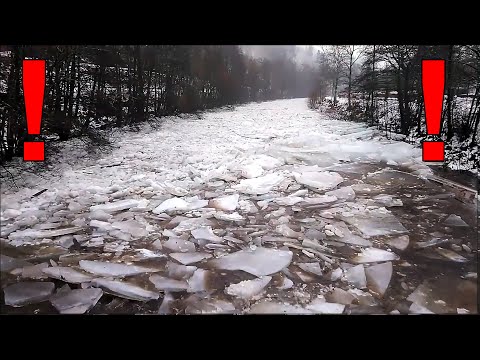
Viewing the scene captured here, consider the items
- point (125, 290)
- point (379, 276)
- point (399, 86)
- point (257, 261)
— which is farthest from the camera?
point (399, 86)

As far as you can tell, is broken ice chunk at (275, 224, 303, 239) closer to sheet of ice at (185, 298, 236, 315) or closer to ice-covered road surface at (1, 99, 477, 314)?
ice-covered road surface at (1, 99, 477, 314)

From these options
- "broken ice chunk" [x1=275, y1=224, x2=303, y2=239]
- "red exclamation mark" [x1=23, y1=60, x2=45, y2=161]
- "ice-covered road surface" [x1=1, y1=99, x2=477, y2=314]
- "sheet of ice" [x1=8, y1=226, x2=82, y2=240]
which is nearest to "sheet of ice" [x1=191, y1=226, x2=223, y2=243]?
"ice-covered road surface" [x1=1, y1=99, x2=477, y2=314]

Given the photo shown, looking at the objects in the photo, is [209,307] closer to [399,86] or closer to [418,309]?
[418,309]

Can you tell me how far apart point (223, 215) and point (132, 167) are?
103 centimetres

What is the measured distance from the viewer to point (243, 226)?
6.20 feet

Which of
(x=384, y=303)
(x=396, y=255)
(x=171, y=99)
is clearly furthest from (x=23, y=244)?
(x=396, y=255)

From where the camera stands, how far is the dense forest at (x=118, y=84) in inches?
65.1

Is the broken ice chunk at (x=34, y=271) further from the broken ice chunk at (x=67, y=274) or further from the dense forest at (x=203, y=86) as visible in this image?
the dense forest at (x=203, y=86)

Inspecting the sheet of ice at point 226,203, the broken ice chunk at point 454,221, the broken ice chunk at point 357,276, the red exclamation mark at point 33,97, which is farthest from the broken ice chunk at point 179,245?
the broken ice chunk at point 454,221

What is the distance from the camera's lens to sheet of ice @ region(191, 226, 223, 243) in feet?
5.75

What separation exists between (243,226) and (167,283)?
0.66 metres

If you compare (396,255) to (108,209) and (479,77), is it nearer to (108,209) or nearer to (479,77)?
(479,77)

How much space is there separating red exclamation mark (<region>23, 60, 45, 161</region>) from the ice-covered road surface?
28cm

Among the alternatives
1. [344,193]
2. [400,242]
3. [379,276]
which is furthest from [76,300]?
[344,193]
